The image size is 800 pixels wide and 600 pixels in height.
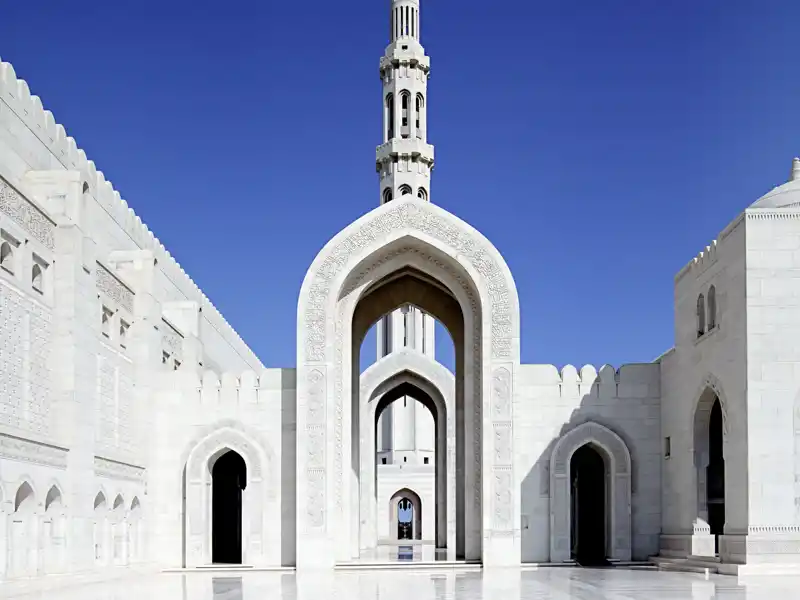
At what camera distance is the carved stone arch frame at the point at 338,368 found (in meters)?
18.4

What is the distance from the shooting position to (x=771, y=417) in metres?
15.0

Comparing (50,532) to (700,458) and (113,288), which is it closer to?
(113,288)

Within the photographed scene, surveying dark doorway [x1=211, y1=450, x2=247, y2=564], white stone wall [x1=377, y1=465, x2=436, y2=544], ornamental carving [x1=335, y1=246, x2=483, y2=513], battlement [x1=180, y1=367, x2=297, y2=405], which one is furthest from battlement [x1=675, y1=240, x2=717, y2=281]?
white stone wall [x1=377, y1=465, x2=436, y2=544]

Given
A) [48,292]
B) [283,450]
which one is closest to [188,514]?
[283,450]

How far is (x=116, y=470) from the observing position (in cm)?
1695

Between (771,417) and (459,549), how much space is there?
24.5ft

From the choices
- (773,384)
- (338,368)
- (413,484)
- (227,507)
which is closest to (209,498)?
(338,368)

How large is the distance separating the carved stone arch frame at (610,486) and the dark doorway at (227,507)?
8345 millimetres

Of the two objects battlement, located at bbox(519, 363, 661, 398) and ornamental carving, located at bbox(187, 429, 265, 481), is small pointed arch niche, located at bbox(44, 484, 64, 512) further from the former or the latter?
battlement, located at bbox(519, 363, 661, 398)

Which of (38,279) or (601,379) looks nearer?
(38,279)

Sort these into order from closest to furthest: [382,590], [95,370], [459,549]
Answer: [382,590]
[95,370]
[459,549]

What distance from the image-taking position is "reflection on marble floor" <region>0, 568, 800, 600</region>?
1220 centimetres

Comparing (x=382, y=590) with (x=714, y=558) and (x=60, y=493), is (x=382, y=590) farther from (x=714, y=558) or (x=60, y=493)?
(x=714, y=558)

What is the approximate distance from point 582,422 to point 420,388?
766cm
